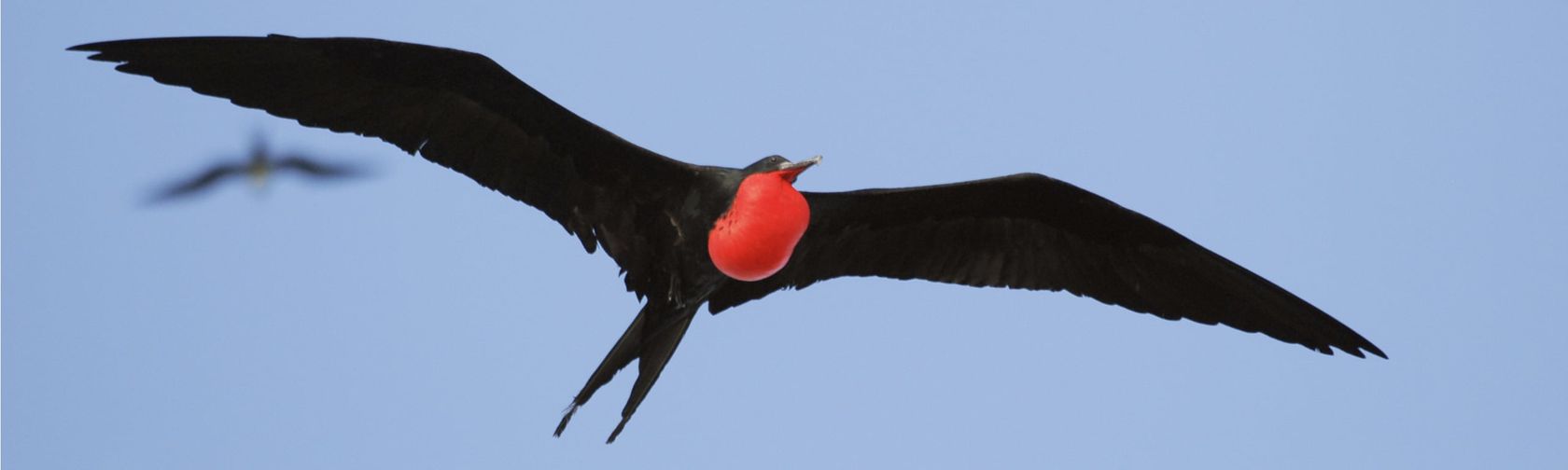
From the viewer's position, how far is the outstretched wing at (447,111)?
5.49 metres

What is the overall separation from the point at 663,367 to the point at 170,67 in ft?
4.81

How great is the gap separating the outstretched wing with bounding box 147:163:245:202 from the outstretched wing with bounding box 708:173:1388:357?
1497 mm

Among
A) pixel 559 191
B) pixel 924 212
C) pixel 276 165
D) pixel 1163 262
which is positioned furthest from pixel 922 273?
pixel 276 165

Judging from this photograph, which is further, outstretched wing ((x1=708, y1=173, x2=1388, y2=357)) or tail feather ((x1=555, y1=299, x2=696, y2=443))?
outstretched wing ((x1=708, y1=173, x2=1388, y2=357))

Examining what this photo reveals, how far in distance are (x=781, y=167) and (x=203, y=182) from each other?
1992mm

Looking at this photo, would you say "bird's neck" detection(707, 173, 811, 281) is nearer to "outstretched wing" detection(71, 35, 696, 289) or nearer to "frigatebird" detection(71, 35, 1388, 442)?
"frigatebird" detection(71, 35, 1388, 442)

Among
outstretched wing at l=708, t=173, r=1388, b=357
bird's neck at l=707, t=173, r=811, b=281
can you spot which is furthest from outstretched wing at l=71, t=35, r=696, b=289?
outstretched wing at l=708, t=173, r=1388, b=357

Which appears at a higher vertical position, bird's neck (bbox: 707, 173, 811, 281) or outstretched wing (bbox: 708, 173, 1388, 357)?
outstretched wing (bbox: 708, 173, 1388, 357)

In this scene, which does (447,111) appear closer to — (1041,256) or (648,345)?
(648,345)

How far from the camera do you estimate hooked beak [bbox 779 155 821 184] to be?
5426 mm

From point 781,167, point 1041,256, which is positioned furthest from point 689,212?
point 1041,256

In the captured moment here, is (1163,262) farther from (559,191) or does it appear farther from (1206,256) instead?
(559,191)

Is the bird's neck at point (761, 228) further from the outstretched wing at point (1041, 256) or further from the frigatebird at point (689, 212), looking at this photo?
the outstretched wing at point (1041, 256)

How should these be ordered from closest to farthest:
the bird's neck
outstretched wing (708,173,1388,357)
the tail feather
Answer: the bird's neck
the tail feather
outstretched wing (708,173,1388,357)
